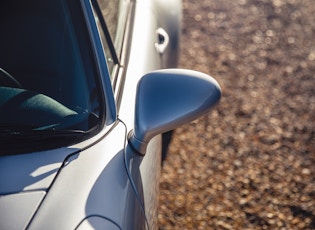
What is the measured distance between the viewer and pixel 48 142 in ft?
6.20

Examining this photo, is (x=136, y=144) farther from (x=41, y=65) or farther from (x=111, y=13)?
(x=111, y=13)

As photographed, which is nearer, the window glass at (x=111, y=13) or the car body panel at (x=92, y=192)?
the car body panel at (x=92, y=192)

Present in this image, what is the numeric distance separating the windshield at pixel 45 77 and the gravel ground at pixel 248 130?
63.9 inches

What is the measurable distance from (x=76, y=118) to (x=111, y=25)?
76 cm

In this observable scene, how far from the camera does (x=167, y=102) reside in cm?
198

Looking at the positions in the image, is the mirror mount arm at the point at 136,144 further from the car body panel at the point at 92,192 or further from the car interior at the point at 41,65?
the car interior at the point at 41,65

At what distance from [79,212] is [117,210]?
0.41 ft

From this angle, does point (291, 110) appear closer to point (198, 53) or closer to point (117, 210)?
point (198, 53)

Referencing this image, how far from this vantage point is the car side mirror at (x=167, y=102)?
1.96 meters

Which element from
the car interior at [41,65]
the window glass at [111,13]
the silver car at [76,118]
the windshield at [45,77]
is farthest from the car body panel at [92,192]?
the window glass at [111,13]

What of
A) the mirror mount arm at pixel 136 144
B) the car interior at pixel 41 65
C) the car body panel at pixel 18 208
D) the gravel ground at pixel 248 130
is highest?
the car interior at pixel 41 65

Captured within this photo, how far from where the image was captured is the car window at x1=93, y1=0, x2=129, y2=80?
7.73 feet

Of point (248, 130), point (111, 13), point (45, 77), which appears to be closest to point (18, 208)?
point (45, 77)

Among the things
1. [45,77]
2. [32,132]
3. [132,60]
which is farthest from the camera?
[132,60]
